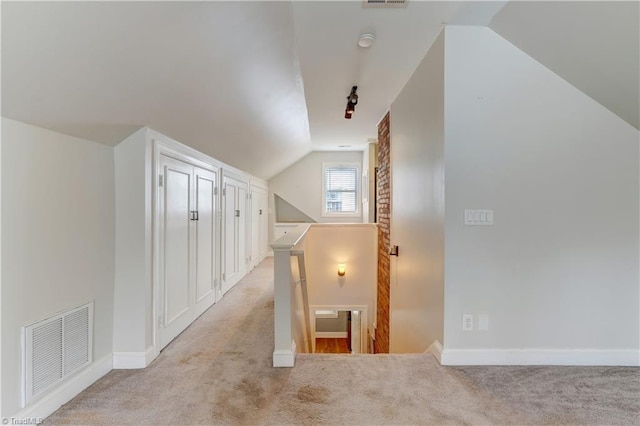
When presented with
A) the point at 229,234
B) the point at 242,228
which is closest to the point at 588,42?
the point at 229,234

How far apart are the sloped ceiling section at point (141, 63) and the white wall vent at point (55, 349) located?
46.2 inches

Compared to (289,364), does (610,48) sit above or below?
above

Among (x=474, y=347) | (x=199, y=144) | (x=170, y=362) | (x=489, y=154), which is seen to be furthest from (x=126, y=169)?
(x=474, y=347)

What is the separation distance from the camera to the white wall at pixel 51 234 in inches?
60.5

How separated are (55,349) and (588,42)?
3782 mm

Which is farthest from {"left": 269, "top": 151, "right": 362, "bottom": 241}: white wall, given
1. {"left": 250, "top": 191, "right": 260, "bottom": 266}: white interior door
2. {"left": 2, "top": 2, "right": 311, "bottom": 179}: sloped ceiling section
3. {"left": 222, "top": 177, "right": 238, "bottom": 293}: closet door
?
{"left": 2, "top": 2, "right": 311, "bottom": 179}: sloped ceiling section

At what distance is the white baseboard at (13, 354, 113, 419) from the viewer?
5.33 ft

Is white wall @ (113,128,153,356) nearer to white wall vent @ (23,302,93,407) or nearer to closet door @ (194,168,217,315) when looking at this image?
white wall vent @ (23,302,93,407)

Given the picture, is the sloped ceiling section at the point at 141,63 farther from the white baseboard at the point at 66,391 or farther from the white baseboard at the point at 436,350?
the white baseboard at the point at 436,350

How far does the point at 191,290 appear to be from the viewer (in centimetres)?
312

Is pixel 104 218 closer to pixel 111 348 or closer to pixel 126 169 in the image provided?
pixel 126 169

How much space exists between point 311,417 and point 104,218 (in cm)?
197

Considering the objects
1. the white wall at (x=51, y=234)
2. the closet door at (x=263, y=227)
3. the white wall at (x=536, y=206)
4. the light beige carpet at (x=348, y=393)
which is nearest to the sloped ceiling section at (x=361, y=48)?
the white wall at (x=536, y=206)

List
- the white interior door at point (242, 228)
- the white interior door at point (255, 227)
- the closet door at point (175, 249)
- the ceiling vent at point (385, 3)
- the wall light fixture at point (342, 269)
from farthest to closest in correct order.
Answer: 1. the white interior door at point (255, 227)
2. the wall light fixture at point (342, 269)
3. the white interior door at point (242, 228)
4. the closet door at point (175, 249)
5. the ceiling vent at point (385, 3)
